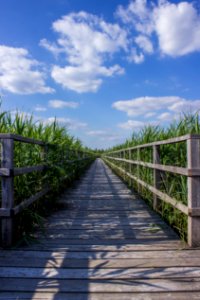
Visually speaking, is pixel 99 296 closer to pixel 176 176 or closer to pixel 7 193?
pixel 7 193

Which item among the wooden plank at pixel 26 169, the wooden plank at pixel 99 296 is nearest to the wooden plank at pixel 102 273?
the wooden plank at pixel 99 296

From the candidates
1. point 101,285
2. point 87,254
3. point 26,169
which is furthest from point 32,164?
point 101,285

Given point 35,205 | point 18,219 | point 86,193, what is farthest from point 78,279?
point 86,193

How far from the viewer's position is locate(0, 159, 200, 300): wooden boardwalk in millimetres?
1697

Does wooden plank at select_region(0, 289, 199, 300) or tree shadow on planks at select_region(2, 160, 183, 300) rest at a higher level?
Answer: tree shadow on planks at select_region(2, 160, 183, 300)

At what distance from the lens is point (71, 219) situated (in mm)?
3592

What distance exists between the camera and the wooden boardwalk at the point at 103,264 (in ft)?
5.57

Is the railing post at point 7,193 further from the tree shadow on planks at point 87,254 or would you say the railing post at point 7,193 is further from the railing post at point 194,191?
the railing post at point 194,191

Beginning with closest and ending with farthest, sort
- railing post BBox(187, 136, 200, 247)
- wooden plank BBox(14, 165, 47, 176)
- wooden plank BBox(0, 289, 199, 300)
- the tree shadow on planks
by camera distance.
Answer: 1. wooden plank BBox(0, 289, 199, 300)
2. the tree shadow on planks
3. railing post BBox(187, 136, 200, 247)
4. wooden plank BBox(14, 165, 47, 176)

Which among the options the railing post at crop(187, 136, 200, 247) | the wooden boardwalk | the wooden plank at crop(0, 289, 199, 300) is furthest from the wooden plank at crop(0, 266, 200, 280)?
the railing post at crop(187, 136, 200, 247)

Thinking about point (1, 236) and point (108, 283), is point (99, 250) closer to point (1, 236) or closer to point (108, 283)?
point (108, 283)

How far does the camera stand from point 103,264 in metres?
2.09

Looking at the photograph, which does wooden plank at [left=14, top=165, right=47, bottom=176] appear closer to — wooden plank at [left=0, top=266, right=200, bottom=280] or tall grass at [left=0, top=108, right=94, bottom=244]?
tall grass at [left=0, top=108, right=94, bottom=244]

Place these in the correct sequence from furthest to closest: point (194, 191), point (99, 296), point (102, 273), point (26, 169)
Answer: point (26, 169) → point (194, 191) → point (102, 273) → point (99, 296)
